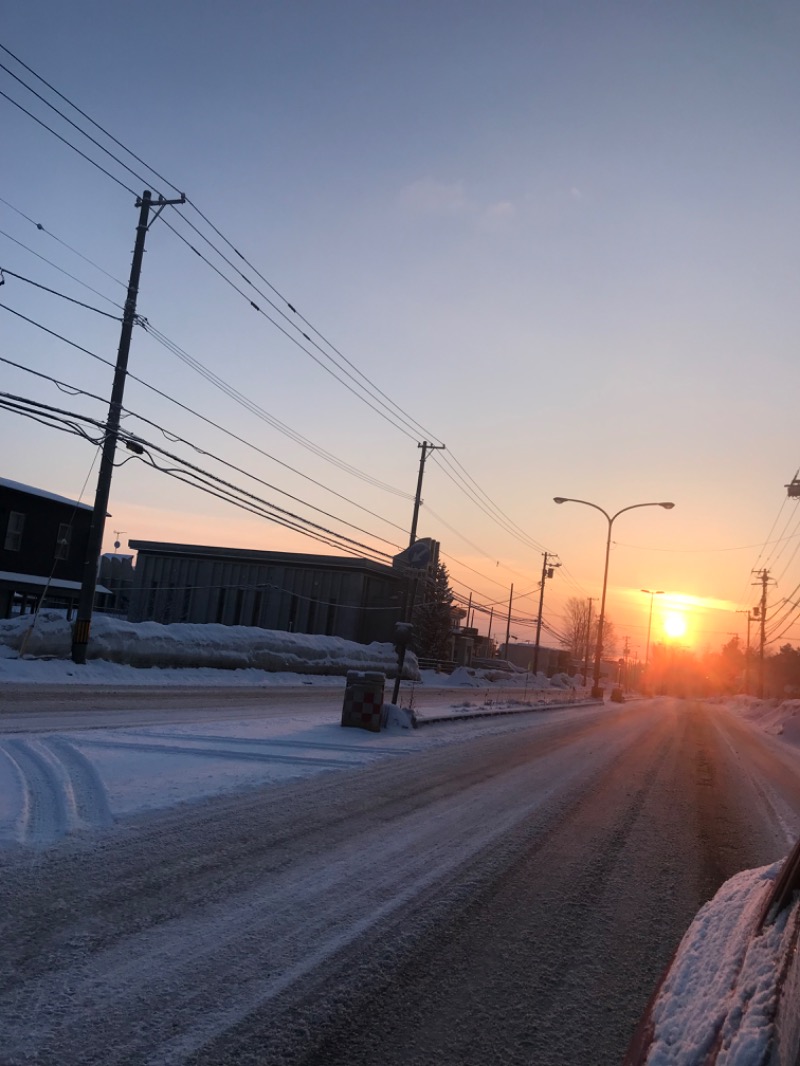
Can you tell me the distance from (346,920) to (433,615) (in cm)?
6049

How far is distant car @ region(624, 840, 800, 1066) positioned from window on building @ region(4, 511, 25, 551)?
3955 cm

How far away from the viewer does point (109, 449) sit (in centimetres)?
2434

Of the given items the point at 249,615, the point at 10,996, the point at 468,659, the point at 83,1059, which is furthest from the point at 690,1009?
the point at 468,659

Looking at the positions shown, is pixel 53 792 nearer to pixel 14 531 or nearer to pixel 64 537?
pixel 14 531

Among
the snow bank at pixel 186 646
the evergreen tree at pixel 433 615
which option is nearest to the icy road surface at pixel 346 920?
the snow bank at pixel 186 646

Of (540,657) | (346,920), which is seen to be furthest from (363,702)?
(540,657)

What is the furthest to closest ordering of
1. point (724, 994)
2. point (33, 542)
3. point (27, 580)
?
point (33, 542) → point (27, 580) → point (724, 994)

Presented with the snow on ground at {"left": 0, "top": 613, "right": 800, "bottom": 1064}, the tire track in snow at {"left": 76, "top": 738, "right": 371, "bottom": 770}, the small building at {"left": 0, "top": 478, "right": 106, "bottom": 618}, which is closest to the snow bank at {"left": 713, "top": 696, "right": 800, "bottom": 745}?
the snow on ground at {"left": 0, "top": 613, "right": 800, "bottom": 1064}

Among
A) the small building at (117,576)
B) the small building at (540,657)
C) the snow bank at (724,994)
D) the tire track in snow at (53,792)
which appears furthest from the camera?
the small building at (540,657)

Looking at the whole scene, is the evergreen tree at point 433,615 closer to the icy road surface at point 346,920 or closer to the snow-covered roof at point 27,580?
the snow-covered roof at point 27,580

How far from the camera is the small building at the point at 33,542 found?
1511 inches

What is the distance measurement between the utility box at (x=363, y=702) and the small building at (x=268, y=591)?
41701 mm

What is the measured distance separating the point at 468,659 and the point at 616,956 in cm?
8247

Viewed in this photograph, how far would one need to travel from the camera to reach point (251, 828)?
686 cm
